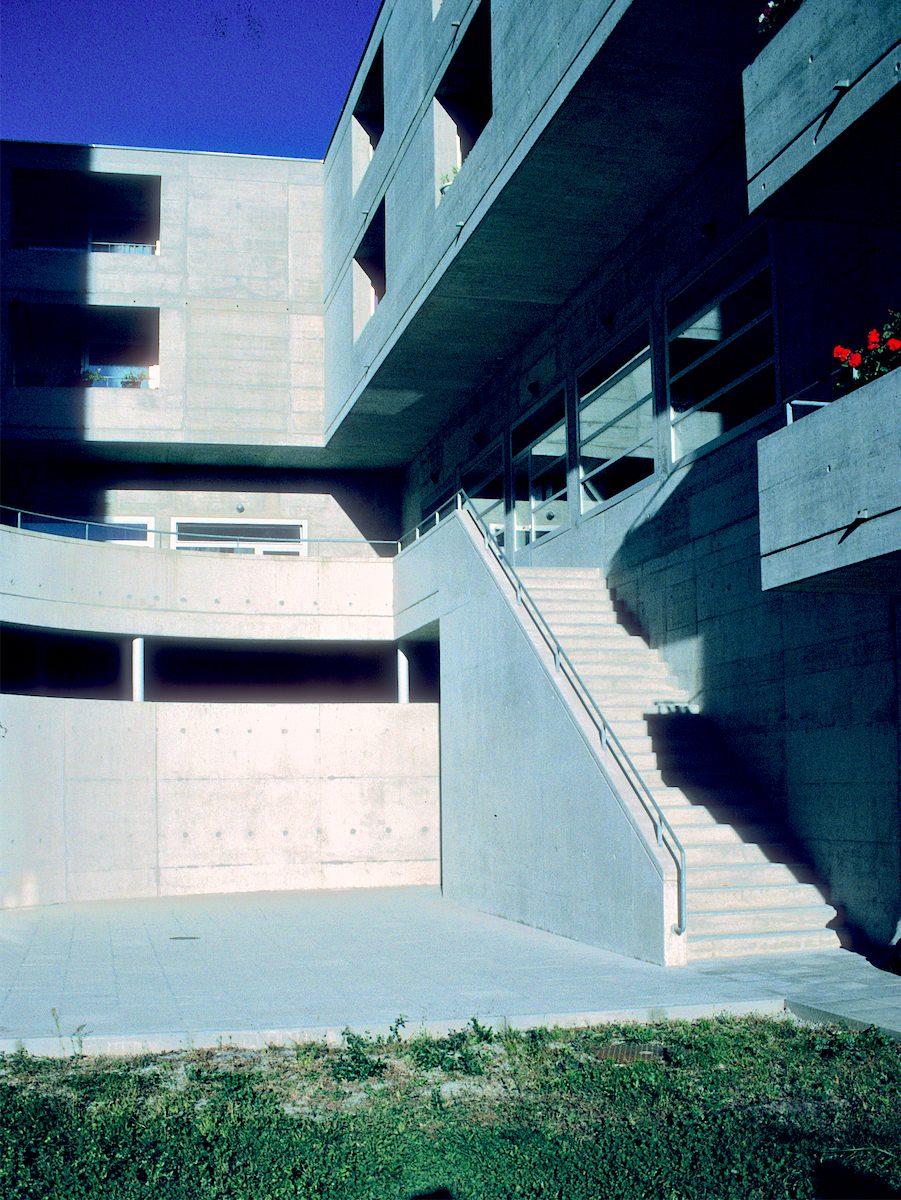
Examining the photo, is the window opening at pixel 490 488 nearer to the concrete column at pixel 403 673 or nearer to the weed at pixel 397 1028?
the concrete column at pixel 403 673

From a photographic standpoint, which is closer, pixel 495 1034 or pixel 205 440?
pixel 495 1034

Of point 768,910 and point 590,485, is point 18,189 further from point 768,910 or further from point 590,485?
point 768,910

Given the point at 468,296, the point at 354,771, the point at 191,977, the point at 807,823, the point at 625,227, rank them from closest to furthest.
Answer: the point at 191,977 → the point at 807,823 → the point at 625,227 → the point at 468,296 → the point at 354,771

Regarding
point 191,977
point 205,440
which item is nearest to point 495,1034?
point 191,977

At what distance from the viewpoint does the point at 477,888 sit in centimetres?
1644

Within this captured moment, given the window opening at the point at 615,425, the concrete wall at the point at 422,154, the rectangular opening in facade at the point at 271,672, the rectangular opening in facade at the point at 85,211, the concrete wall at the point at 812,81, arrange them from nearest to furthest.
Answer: the concrete wall at the point at 812,81 < the concrete wall at the point at 422,154 < the window opening at the point at 615,425 < the rectangular opening in facade at the point at 271,672 < the rectangular opening in facade at the point at 85,211

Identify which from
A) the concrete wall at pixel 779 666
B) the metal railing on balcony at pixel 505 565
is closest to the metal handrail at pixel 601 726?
the metal railing on balcony at pixel 505 565

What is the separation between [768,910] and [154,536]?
1386 cm

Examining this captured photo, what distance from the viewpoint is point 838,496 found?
8812mm

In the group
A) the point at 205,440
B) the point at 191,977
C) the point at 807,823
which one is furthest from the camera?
the point at 205,440

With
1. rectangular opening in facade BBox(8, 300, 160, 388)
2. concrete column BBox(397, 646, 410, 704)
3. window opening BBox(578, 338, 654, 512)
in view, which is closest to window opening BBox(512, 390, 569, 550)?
window opening BBox(578, 338, 654, 512)

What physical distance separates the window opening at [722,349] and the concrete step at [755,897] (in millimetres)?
5611

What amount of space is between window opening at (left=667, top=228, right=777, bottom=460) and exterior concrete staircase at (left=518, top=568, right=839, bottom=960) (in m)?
2.80

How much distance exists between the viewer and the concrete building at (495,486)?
11.0 meters
